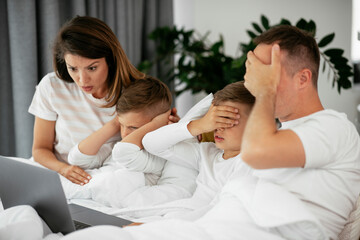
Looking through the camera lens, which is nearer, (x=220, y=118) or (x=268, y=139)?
(x=268, y=139)

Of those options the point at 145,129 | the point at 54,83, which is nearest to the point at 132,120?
the point at 145,129

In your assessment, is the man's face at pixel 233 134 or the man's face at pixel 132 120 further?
the man's face at pixel 132 120

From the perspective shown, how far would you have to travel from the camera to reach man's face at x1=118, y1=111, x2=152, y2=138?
1.60 m

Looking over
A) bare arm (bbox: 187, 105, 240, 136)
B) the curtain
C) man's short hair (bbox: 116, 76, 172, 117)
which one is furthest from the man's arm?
the curtain

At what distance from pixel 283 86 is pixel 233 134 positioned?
30cm

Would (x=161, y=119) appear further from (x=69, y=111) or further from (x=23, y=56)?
(x=23, y=56)

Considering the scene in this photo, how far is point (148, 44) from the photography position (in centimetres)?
355

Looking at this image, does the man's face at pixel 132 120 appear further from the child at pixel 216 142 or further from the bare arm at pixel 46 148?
the bare arm at pixel 46 148

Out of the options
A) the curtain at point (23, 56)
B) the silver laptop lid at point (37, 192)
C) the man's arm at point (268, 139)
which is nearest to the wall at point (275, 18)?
the curtain at point (23, 56)

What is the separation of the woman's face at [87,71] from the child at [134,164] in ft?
0.54

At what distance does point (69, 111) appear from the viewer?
1.86 meters

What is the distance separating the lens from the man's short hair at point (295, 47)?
1108mm

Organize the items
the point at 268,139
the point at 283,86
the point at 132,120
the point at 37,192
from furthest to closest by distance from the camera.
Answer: the point at 132,120
the point at 37,192
the point at 283,86
the point at 268,139

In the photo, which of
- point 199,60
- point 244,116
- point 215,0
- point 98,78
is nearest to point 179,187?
point 244,116
